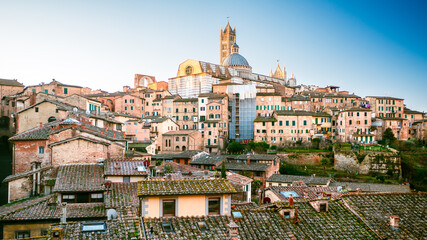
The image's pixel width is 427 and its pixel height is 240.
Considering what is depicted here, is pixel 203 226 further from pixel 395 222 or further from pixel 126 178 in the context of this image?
pixel 126 178

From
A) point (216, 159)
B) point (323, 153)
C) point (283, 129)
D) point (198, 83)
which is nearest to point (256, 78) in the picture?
point (198, 83)

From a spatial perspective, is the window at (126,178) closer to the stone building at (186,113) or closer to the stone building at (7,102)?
the stone building at (7,102)

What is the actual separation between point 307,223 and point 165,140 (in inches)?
2344

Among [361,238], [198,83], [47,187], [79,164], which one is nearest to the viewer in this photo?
[361,238]

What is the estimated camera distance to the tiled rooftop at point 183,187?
1352 cm

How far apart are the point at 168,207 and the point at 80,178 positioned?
1114 centimetres

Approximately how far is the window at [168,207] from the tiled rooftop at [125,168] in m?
10.5

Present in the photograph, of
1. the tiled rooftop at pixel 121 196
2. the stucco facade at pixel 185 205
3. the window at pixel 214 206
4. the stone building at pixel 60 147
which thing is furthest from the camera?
the stone building at pixel 60 147

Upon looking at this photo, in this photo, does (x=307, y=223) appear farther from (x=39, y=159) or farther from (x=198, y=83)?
(x=198, y=83)

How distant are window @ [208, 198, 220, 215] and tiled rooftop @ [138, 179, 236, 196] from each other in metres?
0.45

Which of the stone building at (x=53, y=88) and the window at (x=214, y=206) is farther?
the stone building at (x=53, y=88)

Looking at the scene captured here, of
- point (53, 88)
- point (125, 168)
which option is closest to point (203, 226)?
point (125, 168)

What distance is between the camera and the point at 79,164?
84.1ft

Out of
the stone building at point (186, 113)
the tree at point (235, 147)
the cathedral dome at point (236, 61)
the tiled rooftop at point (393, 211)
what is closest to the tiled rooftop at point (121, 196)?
the tiled rooftop at point (393, 211)
